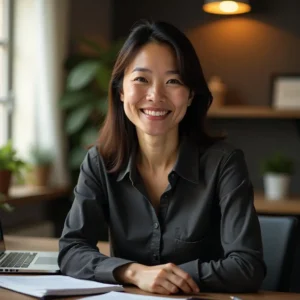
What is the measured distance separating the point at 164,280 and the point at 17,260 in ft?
1.75

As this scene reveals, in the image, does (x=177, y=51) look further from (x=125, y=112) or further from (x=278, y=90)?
(x=278, y=90)

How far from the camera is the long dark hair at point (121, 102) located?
5.85 feet

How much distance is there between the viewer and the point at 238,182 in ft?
5.71

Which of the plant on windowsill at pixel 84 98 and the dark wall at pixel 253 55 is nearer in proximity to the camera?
the plant on windowsill at pixel 84 98

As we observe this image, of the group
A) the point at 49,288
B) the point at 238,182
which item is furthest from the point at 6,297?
the point at 238,182

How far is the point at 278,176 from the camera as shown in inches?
152

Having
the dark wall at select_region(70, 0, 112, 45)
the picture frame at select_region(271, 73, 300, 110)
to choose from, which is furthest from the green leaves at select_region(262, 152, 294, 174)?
the dark wall at select_region(70, 0, 112, 45)

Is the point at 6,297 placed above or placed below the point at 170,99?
below

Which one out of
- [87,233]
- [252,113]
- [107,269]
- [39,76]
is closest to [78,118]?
[39,76]

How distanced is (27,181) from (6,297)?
2.49 metres

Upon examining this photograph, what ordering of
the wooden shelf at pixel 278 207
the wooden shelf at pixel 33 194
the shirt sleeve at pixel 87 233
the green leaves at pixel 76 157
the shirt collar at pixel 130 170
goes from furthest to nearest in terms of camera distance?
the green leaves at pixel 76 157 → the wooden shelf at pixel 278 207 → the wooden shelf at pixel 33 194 → the shirt collar at pixel 130 170 → the shirt sleeve at pixel 87 233

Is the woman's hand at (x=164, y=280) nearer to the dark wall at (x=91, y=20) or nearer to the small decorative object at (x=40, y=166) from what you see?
the small decorative object at (x=40, y=166)

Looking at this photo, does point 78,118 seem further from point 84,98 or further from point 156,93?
point 156,93

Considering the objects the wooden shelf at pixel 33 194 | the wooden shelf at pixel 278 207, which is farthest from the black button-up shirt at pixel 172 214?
the wooden shelf at pixel 278 207
